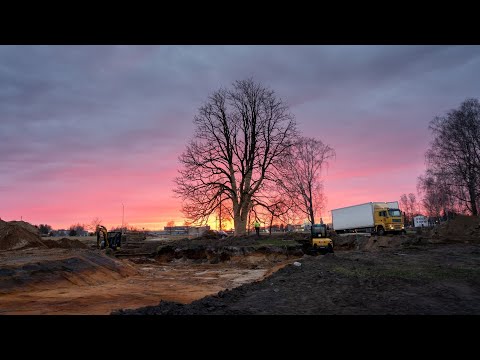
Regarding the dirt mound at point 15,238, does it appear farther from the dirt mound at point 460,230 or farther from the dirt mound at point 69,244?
the dirt mound at point 460,230

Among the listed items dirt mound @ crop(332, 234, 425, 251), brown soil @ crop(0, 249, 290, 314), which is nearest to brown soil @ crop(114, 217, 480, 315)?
brown soil @ crop(0, 249, 290, 314)

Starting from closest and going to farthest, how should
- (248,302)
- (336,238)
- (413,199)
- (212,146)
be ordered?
1. (248,302)
2. (212,146)
3. (336,238)
4. (413,199)

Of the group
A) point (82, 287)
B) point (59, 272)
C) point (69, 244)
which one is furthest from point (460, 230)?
point (69, 244)

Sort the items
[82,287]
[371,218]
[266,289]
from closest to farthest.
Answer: [266,289] → [82,287] → [371,218]

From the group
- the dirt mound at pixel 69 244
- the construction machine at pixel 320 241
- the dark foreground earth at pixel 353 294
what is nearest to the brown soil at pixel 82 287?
the dark foreground earth at pixel 353 294

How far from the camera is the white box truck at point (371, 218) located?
105ft

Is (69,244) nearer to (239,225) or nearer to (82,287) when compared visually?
(239,225)

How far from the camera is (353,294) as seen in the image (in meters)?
8.02

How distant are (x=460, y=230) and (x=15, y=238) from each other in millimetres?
35606
